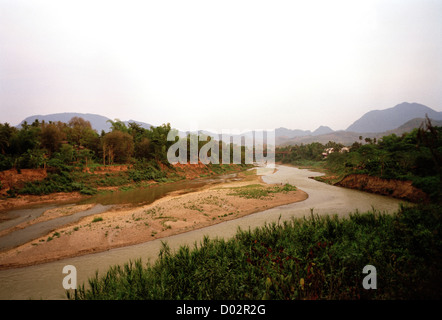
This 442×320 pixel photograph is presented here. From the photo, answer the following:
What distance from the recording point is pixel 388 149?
2664 cm

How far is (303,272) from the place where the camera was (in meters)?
5.29

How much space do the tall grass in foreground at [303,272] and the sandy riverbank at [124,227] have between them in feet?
16.9

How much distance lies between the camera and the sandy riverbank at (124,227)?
9375 millimetres

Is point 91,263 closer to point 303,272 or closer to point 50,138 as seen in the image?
point 303,272

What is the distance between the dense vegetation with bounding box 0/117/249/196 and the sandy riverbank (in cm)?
837

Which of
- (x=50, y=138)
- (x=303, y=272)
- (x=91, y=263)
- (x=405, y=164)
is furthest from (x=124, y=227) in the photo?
(x=405, y=164)

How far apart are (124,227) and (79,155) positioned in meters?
24.8

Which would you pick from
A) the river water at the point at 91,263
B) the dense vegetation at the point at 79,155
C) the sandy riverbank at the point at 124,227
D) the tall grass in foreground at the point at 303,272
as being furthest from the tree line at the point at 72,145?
the tall grass in foreground at the point at 303,272

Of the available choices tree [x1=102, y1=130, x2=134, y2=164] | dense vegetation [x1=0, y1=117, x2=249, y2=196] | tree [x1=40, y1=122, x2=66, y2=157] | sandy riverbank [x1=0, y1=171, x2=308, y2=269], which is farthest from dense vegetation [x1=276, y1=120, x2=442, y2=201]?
tree [x1=40, y1=122, x2=66, y2=157]

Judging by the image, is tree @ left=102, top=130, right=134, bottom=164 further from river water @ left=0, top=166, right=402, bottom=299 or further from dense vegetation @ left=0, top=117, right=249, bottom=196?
river water @ left=0, top=166, right=402, bottom=299

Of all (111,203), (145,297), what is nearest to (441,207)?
(145,297)
